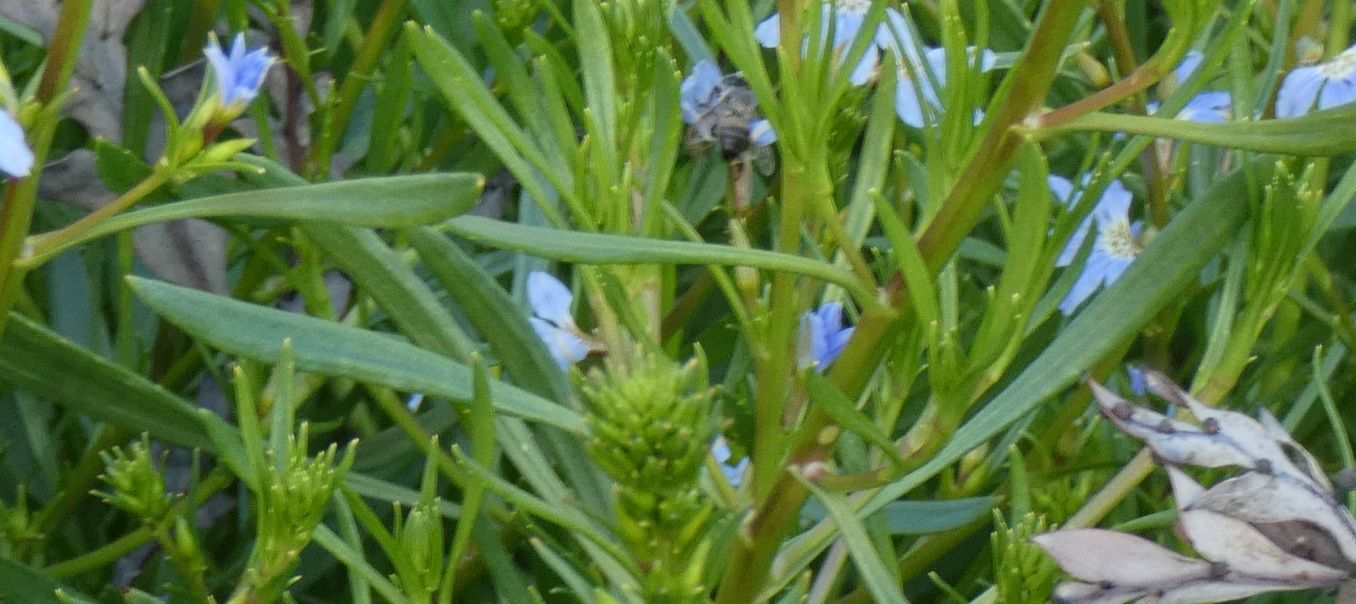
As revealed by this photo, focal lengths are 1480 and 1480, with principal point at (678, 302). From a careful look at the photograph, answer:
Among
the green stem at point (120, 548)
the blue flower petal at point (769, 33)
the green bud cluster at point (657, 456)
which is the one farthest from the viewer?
the blue flower petal at point (769, 33)

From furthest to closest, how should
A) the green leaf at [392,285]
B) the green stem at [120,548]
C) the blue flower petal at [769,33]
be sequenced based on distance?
the blue flower petal at [769,33] → the green stem at [120,548] → the green leaf at [392,285]

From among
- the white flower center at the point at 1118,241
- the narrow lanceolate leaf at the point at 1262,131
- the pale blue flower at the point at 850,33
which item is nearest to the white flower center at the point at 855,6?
the pale blue flower at the point at 850,33

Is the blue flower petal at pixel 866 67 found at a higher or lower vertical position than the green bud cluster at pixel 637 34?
lower

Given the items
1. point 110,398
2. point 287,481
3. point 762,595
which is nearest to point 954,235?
point 762,595

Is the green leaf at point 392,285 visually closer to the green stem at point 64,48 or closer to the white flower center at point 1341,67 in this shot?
the green stem at point 64,48

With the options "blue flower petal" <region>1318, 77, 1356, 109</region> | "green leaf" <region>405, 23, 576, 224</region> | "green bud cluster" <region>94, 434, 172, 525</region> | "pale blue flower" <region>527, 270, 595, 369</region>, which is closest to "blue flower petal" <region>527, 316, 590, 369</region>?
"pale blue flower" <region>527, 270, 595, 369</region>

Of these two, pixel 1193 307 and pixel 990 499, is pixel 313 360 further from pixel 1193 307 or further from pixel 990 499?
pixel 1193 307

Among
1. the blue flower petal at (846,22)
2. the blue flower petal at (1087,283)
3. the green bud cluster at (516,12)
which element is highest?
the green bud cluster at (516,12)
